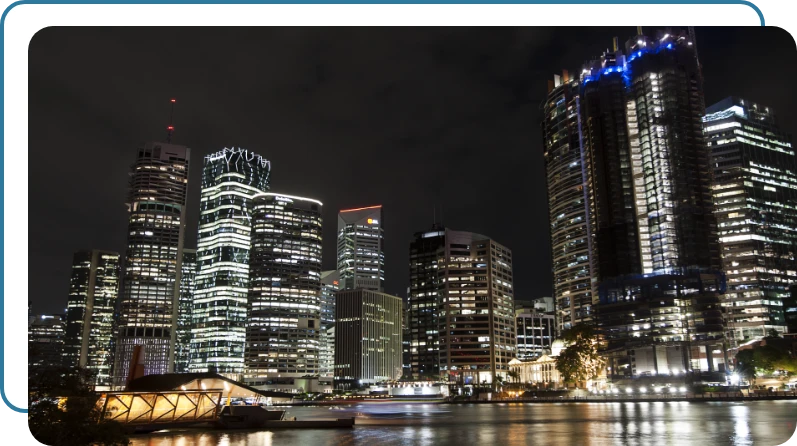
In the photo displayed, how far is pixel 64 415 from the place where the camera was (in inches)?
360

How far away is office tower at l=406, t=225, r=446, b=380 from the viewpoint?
134750mm

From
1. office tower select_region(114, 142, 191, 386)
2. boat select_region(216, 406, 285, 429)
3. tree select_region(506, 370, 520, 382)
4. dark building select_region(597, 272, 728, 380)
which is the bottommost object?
tree select_region(506, 370, 520, 382)

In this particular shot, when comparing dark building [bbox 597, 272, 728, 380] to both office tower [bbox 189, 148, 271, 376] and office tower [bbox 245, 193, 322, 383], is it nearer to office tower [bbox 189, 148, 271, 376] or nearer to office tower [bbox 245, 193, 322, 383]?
office tower [bbox 245, 193, 322, 383]

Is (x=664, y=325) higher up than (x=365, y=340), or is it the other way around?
(x=365, y=340)

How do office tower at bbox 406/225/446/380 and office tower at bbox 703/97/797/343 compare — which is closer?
office tower at bbox 703/97/797/343

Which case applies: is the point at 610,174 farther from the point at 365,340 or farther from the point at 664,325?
the point at 365,340

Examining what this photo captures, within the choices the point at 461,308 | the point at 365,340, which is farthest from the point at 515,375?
the point at 365,340

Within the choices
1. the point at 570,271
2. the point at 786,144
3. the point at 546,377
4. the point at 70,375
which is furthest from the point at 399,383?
the point at 70,375

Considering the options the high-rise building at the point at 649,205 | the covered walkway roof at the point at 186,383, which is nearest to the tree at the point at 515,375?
the high-rise building at the point at 649,205

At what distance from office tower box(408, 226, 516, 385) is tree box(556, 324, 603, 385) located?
38519mm

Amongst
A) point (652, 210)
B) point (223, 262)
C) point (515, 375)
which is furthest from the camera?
point (223, 262)

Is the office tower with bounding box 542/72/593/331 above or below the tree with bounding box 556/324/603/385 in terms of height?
above

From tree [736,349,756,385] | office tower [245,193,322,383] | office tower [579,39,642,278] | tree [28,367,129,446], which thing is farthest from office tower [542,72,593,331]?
tree [28,367,129,446]

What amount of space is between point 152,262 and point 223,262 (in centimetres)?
1903
